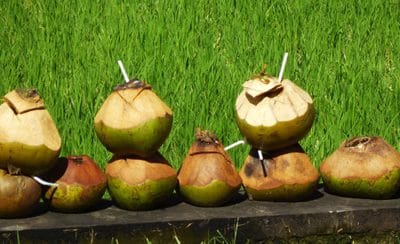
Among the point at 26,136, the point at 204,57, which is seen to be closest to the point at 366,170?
the point at 26,136

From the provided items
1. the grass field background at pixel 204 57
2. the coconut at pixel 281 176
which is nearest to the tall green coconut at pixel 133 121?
the coconut at pixel 281 176

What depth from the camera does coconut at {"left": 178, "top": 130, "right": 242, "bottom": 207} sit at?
3.48 meters

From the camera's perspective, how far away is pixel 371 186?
359cm

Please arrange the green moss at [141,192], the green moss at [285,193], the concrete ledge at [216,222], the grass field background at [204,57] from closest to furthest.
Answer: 1. the concrete ledge at [216,222]
2. the green moss at [141,192]
3. the green moss at [285,193]
4. the grass field background at [204,57]

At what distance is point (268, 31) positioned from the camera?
585cm

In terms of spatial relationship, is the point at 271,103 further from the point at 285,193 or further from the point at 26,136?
the point at 26,136

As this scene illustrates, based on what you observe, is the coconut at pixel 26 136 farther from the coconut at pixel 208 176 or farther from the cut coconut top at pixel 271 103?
the cut coconut top at pixel 271 103

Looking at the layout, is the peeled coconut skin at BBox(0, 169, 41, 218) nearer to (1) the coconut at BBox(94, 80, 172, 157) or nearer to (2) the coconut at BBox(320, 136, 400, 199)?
(1) the coconut at BBox(94, 80, 172, 157)

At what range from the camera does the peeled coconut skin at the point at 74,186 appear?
3418 millimetres

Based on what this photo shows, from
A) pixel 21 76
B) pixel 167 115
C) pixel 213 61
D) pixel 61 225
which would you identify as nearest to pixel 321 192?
pixel 167 115

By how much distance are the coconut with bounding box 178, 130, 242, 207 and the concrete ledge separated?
0.04 metres

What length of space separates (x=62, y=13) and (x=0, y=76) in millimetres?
976

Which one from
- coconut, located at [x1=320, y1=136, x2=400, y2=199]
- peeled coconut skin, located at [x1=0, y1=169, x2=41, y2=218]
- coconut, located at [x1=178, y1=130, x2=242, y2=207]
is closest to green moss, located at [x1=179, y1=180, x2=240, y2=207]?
coconut, located at [x1=178, y1=130, x2=242, y2=207]

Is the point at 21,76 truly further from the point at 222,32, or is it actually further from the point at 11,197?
the point at 11,197
